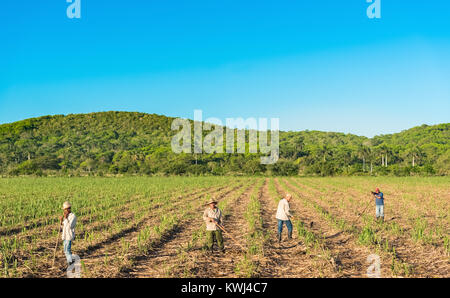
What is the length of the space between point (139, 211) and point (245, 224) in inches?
250

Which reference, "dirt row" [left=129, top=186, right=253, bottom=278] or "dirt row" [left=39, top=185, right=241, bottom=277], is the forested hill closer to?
"dirt row" [left=39, top=185, right=241, bottom=277]

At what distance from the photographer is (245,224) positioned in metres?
12.6

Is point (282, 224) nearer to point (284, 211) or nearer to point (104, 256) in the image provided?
A: point (284, 211)

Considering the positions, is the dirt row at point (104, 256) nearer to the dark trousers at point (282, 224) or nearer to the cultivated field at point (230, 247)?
the cultivated field at point (230, 247)

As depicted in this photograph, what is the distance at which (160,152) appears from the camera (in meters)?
100

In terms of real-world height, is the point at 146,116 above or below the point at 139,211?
above

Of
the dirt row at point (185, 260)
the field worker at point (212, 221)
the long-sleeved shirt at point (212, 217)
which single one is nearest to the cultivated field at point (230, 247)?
the dirt row at point (185, 260)

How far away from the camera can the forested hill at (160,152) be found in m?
73.3

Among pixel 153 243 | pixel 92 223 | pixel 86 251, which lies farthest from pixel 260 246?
pixel 92 223

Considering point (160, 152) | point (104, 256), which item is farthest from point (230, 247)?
point (160, 152)
